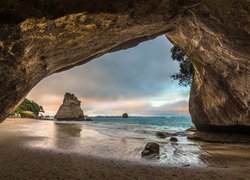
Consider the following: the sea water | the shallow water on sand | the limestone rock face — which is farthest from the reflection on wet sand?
the limestone rock face

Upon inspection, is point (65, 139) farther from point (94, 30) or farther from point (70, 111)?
point (70, 111)

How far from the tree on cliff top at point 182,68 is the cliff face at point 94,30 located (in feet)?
33.6

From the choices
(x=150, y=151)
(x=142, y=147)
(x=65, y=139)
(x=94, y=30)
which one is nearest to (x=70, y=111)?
(x=65, y=139)

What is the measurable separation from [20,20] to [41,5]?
0.71 meters

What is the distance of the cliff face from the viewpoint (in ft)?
18.3

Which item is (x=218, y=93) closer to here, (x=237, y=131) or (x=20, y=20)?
(x=237, y=131)

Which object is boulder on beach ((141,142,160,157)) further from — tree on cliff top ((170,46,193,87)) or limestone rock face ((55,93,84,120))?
limestone rock face ((55,93,84,120))

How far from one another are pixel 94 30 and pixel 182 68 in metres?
16.2

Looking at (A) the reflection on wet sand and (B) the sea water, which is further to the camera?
(A) the reflection on wet sand

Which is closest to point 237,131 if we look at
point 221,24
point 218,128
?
point 218,128

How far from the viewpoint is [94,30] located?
7301 mm

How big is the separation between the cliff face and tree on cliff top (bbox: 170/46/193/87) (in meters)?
10.2

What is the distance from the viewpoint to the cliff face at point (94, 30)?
556cm

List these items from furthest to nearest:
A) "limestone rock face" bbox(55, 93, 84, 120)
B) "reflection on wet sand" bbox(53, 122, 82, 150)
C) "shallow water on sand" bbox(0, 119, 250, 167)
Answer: "limestone rock face" bbox(55, 93, 84, 120), "reflection on wet sand" bbox(53, 122, 82, 150), "shallow water on sand" bbox(0, 119, 250, 167)
